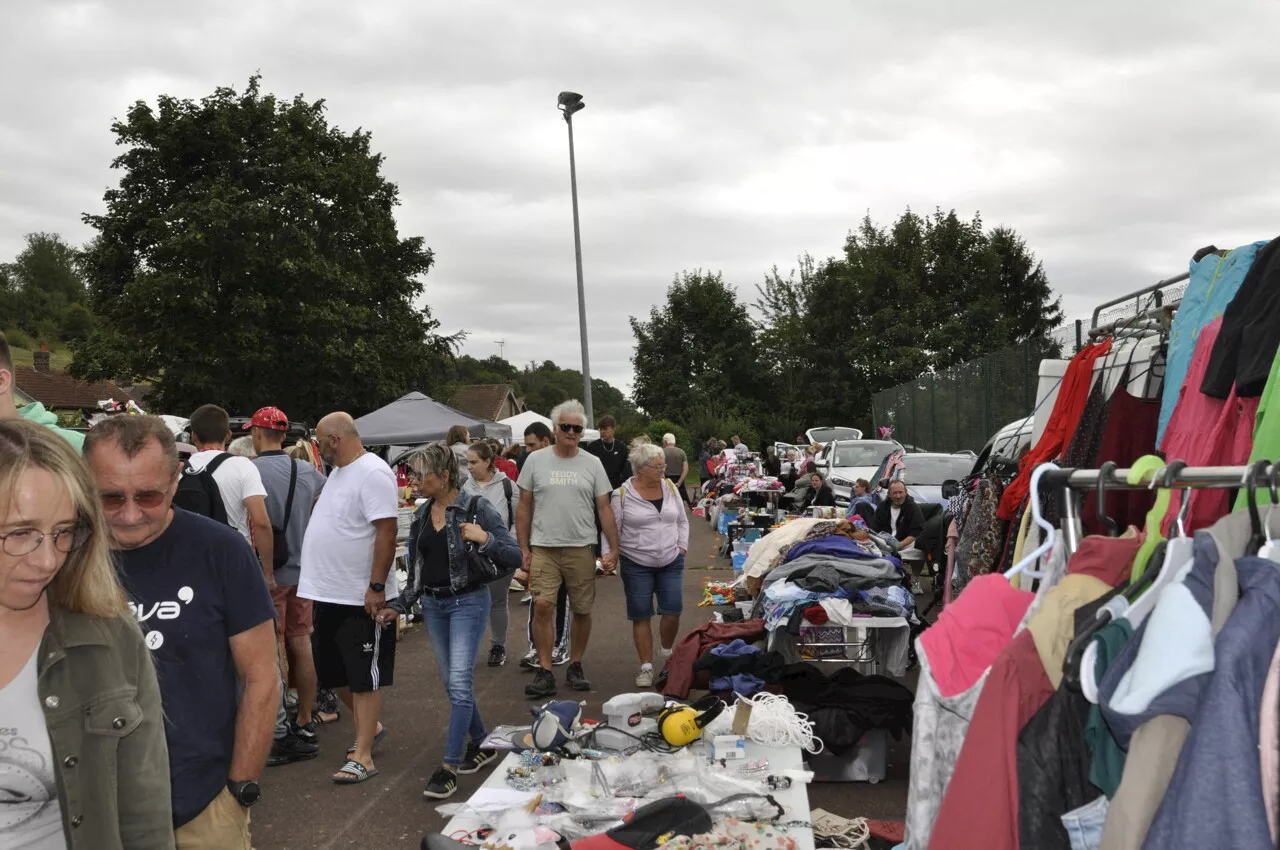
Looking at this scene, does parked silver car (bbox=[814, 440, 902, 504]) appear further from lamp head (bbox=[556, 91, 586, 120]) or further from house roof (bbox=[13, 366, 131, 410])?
house roof (bbox=[13, 366, 131, 410])

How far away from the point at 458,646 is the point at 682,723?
1.75 m

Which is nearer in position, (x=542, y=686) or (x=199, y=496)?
(x=199, y=496)

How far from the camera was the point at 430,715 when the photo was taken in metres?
7.13

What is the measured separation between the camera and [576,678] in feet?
24.7

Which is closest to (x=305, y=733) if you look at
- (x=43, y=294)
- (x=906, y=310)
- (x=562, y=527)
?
(x=562, y=527)

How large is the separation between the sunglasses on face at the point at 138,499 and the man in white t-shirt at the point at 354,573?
3.17 meters

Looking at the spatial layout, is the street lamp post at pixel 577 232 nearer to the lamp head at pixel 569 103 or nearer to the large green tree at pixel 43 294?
the lamp head at pixel 569 103

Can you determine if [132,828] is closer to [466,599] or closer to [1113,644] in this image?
[1113,644]

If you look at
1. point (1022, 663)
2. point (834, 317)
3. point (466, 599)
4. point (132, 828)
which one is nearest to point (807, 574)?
point (466, 599)

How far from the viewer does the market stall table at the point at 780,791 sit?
3.54 metres

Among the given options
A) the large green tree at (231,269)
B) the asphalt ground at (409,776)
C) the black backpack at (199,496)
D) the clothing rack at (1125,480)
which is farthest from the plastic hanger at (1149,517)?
the large green tree at (231,269)

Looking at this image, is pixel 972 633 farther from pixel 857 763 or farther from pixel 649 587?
pixel 649 587

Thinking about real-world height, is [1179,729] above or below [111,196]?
below

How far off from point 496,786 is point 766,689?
6.96 feet
